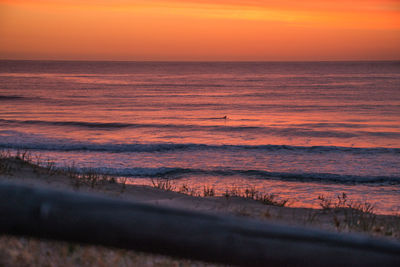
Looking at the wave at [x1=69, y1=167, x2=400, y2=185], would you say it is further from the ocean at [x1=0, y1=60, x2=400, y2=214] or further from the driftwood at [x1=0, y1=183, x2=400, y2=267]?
the driftwood at [x1=0, y1=183, x2=400, y2=267]

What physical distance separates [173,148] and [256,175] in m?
4.40

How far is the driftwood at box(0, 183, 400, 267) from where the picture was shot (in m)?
2.05

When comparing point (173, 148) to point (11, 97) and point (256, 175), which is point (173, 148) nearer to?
point (256, 175)

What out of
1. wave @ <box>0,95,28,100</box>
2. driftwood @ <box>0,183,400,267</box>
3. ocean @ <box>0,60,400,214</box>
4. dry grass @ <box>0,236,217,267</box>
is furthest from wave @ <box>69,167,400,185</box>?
wave @ <box>0,95,28,100</box>

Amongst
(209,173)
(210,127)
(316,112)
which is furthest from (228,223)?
(316,112)

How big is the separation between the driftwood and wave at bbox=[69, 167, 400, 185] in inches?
308

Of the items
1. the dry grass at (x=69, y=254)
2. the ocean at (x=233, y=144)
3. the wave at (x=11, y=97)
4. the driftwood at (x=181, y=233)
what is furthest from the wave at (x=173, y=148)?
the wave at (x=11, y=97)

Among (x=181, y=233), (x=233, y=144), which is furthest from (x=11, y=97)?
(x=181, y=233)

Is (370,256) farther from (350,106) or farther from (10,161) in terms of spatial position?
(350,106)

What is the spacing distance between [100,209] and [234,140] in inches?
549

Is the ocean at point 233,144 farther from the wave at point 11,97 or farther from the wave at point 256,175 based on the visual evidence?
the wave at point 11,97

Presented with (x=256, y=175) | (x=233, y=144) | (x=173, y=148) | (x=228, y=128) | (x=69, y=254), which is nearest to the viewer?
(x=69, y=254)

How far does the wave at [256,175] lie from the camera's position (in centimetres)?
995

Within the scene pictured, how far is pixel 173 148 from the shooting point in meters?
14.1
